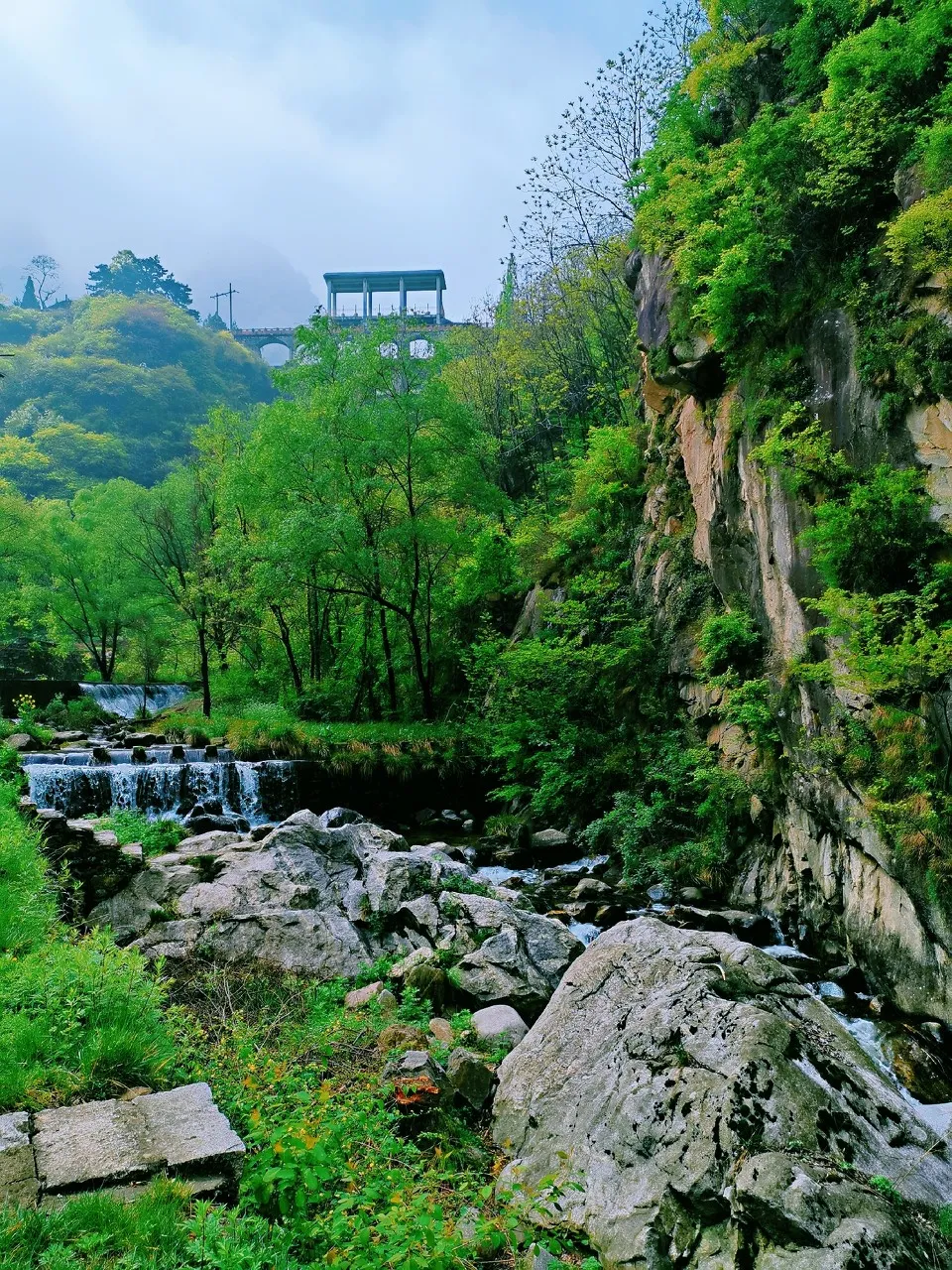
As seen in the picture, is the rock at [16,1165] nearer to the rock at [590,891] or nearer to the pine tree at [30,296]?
the rock at [590,891]

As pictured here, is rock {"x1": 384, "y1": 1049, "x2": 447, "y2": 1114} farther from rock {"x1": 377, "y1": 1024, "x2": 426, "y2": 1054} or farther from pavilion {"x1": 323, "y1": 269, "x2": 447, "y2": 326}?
pavilion {"x1": 323, "y1": 269, "x2": 447, "y2": 326}

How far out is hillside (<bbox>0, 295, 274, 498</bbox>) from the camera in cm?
4900

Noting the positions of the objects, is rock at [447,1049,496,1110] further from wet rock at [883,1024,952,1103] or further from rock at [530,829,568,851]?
rock at [530,829,568,851]

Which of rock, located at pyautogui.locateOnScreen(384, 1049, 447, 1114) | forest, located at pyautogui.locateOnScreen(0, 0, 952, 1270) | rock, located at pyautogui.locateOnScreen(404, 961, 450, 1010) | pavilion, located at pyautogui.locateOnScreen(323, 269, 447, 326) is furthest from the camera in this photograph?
pavilion, located at pyautogui.locateOnScreen(323, 269, 447, 326)

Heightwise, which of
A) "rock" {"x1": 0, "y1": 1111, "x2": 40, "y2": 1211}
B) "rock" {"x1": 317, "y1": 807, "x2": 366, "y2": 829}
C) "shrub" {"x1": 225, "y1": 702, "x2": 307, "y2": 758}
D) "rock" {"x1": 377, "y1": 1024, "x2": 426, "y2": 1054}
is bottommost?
"rock" {"x1": 377, "y1": 1024, "x2": 426, "y2": 1054}

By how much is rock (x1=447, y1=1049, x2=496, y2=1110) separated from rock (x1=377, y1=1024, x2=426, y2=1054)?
33 cm

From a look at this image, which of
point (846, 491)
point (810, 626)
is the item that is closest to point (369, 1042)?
point (810, 626)

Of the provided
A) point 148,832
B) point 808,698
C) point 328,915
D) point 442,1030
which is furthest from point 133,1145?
point 808,698

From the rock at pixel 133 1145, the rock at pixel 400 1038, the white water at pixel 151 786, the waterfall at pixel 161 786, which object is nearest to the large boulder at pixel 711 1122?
the rock at pixel 400 1038

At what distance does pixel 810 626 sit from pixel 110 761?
14424 mm

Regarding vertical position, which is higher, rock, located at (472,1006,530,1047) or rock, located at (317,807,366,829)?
rock, located at (317,807,366,829)

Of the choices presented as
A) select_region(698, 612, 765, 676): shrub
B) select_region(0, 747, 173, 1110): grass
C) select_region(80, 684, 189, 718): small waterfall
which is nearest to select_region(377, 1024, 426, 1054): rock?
select_region(0, 747, 173, 1110): grass

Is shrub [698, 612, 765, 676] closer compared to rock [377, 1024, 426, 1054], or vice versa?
rock [377, 1024, 426, 1054]

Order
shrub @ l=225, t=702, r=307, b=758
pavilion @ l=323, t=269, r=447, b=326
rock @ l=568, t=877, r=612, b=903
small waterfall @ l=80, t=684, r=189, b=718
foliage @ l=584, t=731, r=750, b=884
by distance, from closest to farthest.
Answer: foliage @ l=584, t=731, r=750, b=884 → rock @ l=568, t=877, r=612, b=903 → shrub @ l=225, t=702, r=307, b=758 → small waterfall @ l=80, t=684, r=189, b=718 → pavilion @ l=323, t=269, r=447, b=326
